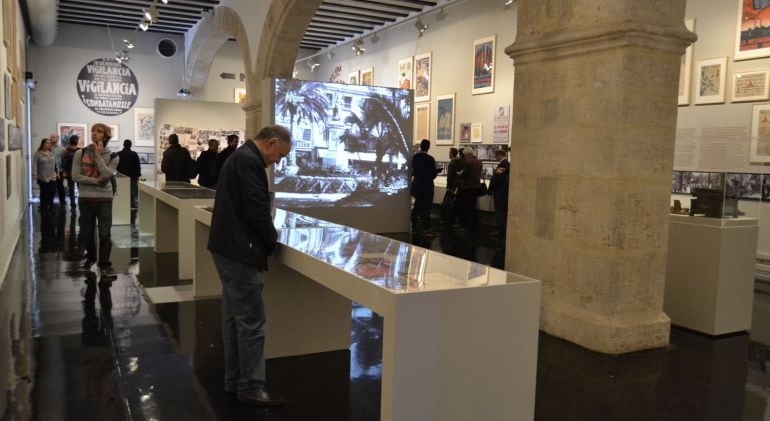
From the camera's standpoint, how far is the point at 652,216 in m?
4.62

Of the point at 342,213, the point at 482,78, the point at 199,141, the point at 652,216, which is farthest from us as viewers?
the point at 199,141

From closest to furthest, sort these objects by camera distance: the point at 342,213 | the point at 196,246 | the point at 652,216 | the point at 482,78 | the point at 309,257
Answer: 1. the point at 309,257
2. the point at 652,216
3. the point at 196,246
4. the point at 342,213
5. the point at 482,78

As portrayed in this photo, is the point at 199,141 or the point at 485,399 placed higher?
the point at 199,141

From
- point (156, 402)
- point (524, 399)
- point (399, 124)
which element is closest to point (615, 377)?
point (524, 399)

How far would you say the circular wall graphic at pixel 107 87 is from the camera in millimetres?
18125

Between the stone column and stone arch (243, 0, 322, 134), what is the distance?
553 centimetres

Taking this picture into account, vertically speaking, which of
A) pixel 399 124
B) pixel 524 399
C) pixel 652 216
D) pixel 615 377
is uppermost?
pixel 399 124

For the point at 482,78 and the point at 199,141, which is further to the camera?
the point at 199,141

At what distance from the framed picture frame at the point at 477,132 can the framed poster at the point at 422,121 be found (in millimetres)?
1778

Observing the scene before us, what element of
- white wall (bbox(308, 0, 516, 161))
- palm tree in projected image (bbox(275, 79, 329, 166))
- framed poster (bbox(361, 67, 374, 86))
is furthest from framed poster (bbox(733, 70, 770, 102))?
framed poster (bbox(361, 67, 374, 86))

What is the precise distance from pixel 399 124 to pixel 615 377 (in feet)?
24.0

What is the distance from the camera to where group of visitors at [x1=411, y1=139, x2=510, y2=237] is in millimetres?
10711

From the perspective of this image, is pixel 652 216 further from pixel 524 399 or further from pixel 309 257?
pixel 309 257

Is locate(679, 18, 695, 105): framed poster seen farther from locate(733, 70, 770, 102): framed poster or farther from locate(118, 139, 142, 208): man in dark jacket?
locate(118, 139, 142, 208): man in dark jacket
